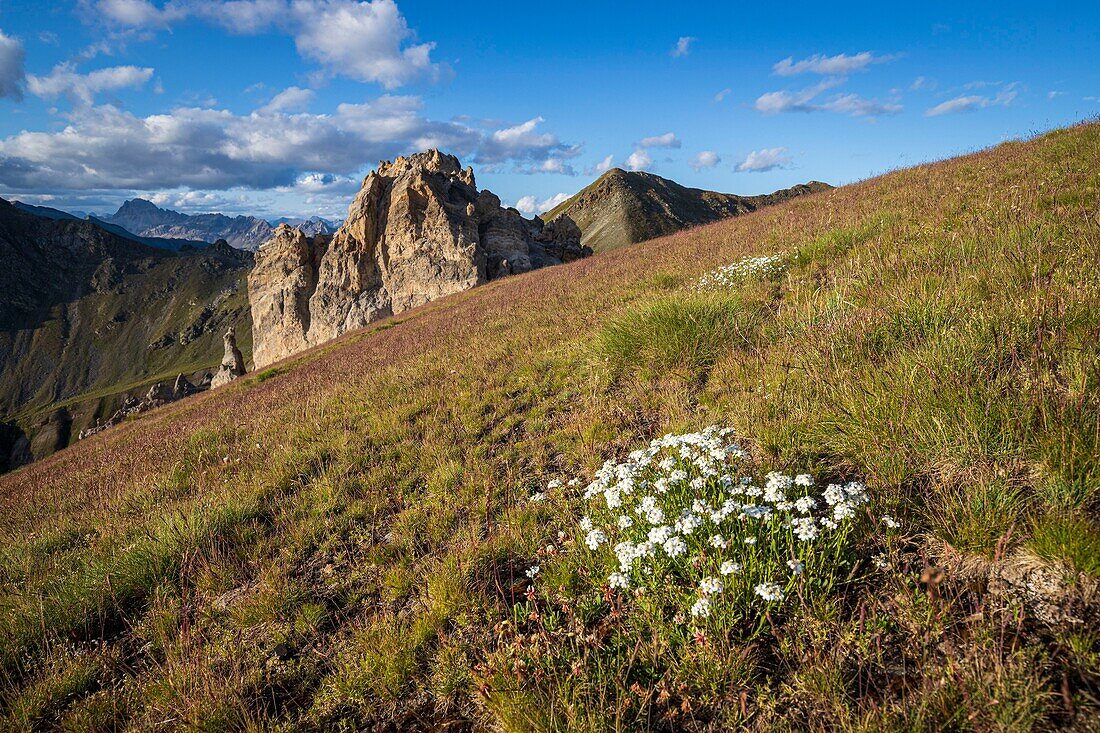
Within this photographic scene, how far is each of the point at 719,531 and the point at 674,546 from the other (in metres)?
0.49

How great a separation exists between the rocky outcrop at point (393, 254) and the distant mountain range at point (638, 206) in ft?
257

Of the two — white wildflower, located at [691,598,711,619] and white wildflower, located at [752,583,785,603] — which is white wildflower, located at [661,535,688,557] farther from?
white wildflower, located at [752,583,785,603]

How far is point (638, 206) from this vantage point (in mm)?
151125

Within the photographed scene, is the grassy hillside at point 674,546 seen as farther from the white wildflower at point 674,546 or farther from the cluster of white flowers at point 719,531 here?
the white wildflower at point 674,546

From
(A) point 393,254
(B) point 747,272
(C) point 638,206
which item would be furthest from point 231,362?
(C) point 638,206

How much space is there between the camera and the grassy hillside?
2334 millimetres

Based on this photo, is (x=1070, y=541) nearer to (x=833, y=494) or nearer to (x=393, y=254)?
(x=833, y=494)

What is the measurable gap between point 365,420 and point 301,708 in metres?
5.44

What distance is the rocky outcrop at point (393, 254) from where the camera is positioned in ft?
168

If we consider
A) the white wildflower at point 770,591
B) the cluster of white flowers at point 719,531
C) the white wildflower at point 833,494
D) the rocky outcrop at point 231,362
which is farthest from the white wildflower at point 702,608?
the rocky outcrop at point 231,362

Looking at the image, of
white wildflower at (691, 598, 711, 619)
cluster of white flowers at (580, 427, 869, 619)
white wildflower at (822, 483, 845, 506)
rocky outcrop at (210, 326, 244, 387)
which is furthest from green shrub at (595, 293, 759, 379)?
rocky outcrop at (210, 326, 244, 387)

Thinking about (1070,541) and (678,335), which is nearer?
(1070,541)

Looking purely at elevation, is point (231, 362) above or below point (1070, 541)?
above

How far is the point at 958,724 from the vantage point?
195 cm
